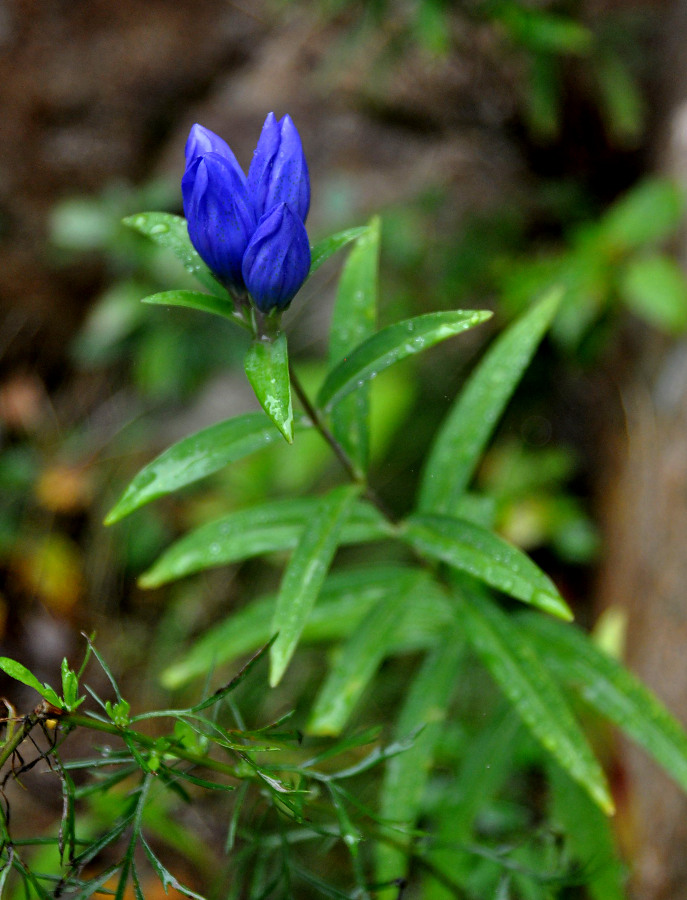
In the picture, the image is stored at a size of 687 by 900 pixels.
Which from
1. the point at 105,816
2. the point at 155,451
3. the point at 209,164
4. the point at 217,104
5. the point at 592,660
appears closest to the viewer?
the point at 209,164

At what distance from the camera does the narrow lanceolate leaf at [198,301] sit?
91 cm

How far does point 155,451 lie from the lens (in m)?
2.89

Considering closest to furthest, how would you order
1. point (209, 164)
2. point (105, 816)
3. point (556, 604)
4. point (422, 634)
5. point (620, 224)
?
point (209, 164), point (556, 604), point (422, 634), point (105, 816), point (620, 224)

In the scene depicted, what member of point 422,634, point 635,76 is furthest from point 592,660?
point 635,76

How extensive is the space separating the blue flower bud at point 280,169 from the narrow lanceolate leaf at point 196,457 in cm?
33

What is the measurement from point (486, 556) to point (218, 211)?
2.00 feet

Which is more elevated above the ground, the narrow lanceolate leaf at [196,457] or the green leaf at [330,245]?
the green leaf at [330,245]

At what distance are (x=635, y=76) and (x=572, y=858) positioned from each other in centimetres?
255

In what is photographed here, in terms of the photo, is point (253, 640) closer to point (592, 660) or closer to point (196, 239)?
point (592, 660)

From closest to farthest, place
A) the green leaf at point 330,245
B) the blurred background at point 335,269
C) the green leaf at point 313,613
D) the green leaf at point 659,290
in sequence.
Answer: the green leaf at point 330,245
the green leaf at point 313,613
the green leaf at point 659,290
the blurred background at point 335,269

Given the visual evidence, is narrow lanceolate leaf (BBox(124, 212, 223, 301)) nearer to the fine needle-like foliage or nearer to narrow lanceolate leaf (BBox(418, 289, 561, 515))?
the fine needle-like foliage

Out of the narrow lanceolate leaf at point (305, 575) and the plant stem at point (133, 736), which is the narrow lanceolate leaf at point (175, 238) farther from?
the plant stem at point (133, 736)

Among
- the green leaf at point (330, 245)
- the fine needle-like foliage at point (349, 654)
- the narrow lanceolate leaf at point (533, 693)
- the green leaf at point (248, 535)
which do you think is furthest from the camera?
the green leaf at point (248, 535)

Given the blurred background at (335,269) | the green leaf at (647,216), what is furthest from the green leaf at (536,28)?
the green leaf at (647,216)
